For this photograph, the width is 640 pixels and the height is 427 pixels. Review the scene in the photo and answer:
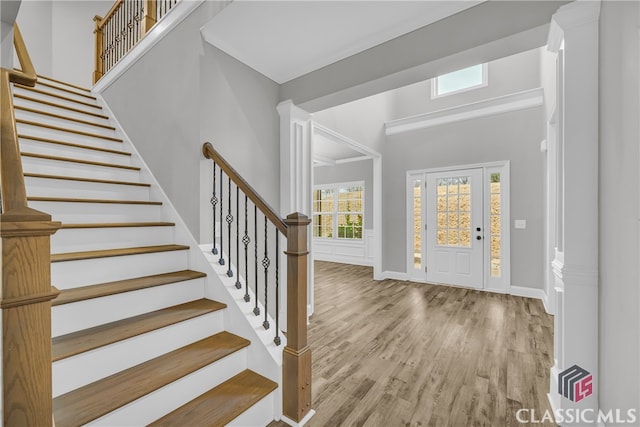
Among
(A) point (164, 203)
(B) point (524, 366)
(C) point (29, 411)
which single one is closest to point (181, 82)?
(A) point (164, 203)

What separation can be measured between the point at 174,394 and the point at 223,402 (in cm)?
25

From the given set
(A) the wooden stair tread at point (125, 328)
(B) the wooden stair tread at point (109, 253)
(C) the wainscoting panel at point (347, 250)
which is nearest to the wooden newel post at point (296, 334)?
(A) the wooden stair tread at point (125, 328)

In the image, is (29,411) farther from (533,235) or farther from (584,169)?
(533,235)

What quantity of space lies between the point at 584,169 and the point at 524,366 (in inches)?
64.3

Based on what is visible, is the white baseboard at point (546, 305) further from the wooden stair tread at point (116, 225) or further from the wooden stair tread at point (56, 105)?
the wooden stair tread at point (56, 105)

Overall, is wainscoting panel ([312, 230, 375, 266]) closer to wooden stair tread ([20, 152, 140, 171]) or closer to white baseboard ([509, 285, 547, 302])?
white baseboard ([509, 285, 547, 302])

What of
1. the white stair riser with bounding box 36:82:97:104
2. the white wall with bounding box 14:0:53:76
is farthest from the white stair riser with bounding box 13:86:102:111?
the white wall with bounding box 14:0:53:76

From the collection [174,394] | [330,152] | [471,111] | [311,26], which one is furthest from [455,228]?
[174,394]

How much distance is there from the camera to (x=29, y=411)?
81 centimetres

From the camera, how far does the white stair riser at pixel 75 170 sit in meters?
2.24

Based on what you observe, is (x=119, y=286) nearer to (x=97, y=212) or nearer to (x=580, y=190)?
(x=97, y=212)

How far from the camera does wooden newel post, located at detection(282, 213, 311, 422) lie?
64.4 inches

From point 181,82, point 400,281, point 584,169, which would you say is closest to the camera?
point 584,169

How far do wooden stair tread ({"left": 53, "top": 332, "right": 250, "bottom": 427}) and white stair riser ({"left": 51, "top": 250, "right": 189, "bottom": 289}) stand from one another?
642 mm
